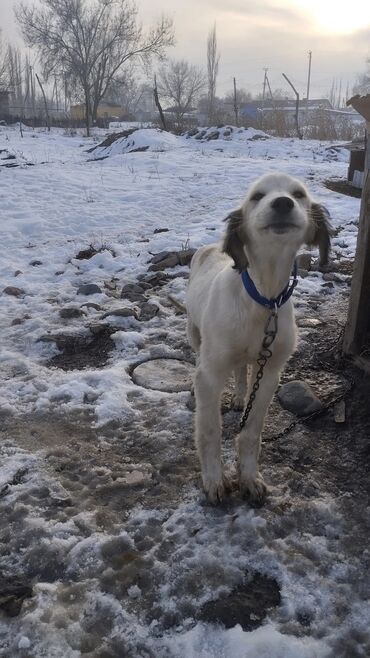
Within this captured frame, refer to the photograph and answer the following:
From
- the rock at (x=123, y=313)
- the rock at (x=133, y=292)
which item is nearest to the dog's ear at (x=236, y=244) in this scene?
the rock at (x=123, y=313)

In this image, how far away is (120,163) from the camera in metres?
15.7

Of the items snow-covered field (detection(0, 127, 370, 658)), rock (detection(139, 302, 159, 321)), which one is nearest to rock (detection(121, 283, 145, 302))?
snow-covered field (detection(0, 127, 370, 658))

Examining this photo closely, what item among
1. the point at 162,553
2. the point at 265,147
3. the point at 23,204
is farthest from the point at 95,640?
the point at 265,147

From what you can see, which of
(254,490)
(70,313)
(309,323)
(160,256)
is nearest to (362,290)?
(309,323)

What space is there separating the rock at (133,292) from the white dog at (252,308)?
9.28ft

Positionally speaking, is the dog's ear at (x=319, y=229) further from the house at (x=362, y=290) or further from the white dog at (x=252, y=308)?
the house at (x=362, y=290)

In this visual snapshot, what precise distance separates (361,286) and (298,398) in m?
1.01

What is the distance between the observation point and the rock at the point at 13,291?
594 cm

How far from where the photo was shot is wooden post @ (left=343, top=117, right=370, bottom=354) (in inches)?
155

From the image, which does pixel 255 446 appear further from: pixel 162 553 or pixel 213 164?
pixel 213 164

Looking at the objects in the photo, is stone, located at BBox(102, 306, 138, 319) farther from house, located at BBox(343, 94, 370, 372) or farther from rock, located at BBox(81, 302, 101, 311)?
house, located at BBox(343, 94, 370, 372)

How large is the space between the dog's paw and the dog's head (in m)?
1.18

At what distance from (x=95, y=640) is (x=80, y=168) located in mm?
13870

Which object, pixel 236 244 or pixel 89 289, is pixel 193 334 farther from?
pixel 89 289
